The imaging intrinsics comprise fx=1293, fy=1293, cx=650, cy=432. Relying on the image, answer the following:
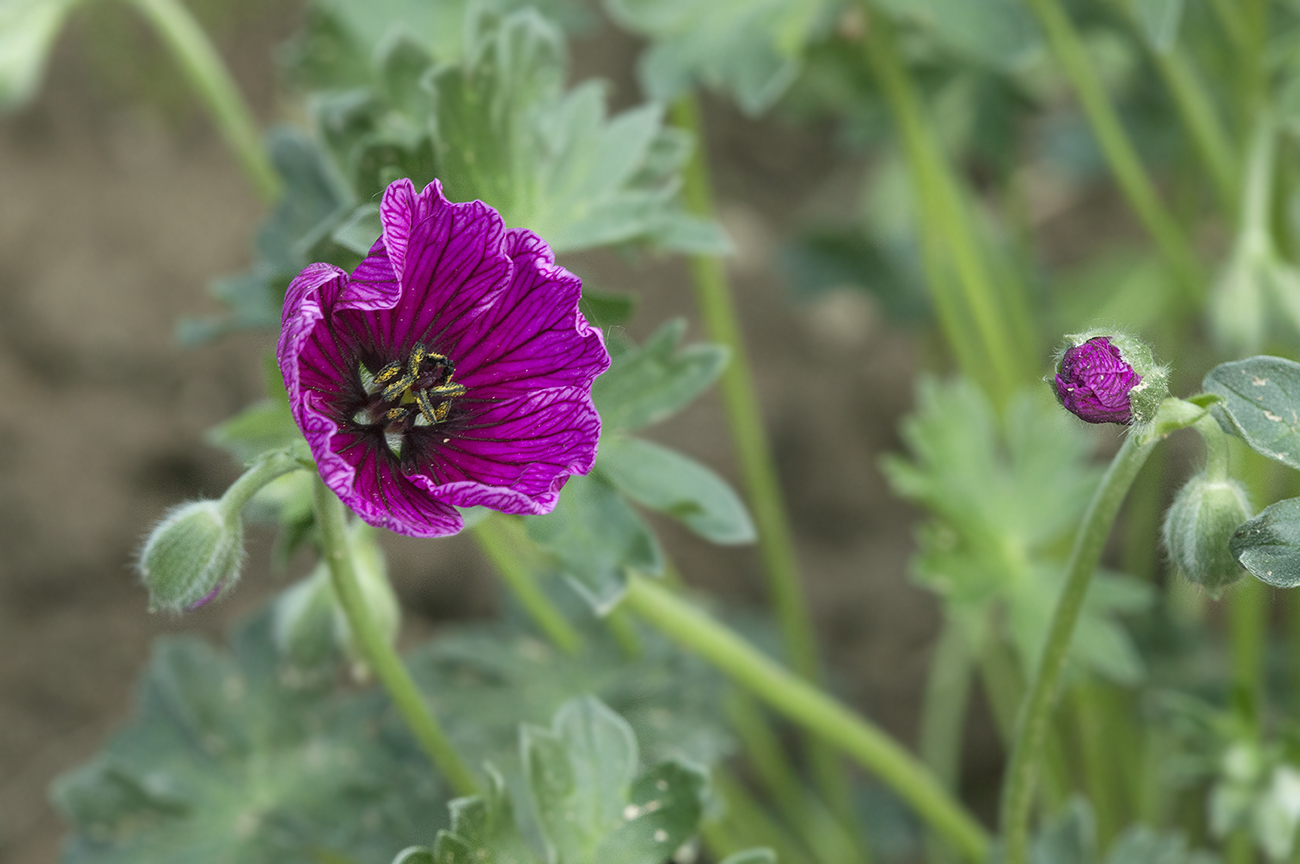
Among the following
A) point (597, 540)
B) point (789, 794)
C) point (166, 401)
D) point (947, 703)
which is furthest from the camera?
point (166, 401)

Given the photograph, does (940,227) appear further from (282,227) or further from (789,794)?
(789,794)

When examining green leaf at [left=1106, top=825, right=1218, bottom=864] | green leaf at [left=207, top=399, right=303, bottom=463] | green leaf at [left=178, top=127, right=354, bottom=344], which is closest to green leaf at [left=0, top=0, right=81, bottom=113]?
green leaf at [left=178, top=127, right=354, bottom=344]

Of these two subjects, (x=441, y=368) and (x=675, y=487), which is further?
(x=675, y=487)

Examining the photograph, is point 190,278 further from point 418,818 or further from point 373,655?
point 373,655

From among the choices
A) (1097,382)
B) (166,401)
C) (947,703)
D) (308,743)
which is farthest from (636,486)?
(166,401)

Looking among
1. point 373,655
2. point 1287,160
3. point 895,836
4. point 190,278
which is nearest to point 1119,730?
point 895,836

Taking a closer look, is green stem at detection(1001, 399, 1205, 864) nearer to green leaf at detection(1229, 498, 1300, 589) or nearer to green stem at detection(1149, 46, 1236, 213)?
green leaf at detection(1229, 498, 1300, 589)
